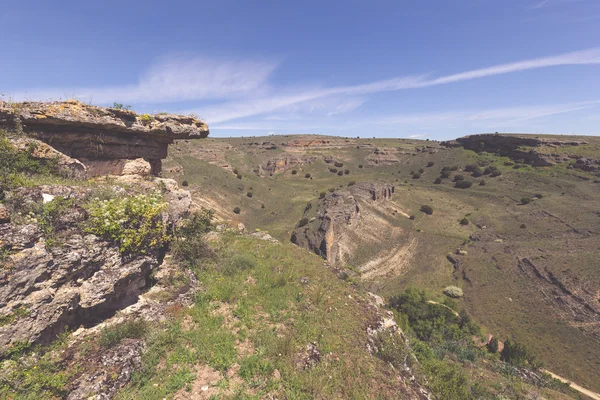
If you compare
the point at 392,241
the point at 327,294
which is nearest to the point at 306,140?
the point at 392,241

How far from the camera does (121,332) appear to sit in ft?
21.5

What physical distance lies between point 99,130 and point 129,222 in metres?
6.94

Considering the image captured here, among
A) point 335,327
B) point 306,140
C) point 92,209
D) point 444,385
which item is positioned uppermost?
point 306,140

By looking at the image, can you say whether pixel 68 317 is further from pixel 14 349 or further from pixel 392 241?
pixel 392 241

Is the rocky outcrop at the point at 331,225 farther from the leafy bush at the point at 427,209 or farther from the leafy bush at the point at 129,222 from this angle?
the leafy bush at the point at 129,222

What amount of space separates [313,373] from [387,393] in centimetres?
211

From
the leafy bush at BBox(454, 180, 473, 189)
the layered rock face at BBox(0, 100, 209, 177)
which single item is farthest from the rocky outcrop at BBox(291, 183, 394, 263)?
the leafy bush at BBox(454, 180, 473, 189)

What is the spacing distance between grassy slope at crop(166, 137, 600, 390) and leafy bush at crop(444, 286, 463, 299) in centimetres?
82

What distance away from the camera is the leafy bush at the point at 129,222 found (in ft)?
22.4

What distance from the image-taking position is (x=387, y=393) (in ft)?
23.2

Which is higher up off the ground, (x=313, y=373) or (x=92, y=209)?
(x=92, y=209)

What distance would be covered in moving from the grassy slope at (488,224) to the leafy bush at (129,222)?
20019 mm

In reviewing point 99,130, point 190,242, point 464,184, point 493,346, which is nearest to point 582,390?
point 493,346

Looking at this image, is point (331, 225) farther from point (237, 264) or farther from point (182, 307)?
point (182, 307)
